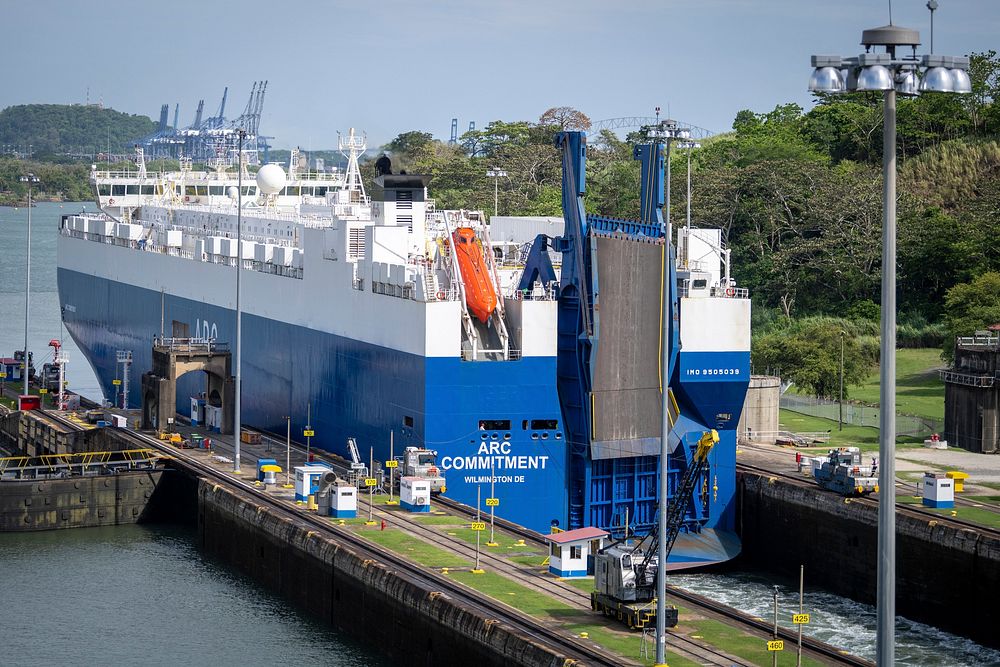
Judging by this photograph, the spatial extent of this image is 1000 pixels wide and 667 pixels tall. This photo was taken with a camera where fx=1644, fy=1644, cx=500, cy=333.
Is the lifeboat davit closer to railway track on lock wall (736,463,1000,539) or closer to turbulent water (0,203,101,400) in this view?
railway track on lock wall (736,463,1000,539)

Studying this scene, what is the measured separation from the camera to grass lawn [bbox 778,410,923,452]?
55.5 metres

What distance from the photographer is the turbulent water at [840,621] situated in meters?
37.8

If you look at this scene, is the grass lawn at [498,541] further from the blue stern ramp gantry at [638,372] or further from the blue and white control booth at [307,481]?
the blue and white control booth at [307,481]

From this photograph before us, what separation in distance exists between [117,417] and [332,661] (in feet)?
82.6

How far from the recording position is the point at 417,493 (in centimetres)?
4194

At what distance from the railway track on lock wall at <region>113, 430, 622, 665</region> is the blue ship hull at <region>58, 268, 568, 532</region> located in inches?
151

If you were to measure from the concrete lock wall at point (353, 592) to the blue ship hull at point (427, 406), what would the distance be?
4.72 metres

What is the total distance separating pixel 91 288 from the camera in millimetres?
83062

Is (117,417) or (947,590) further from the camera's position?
(117,417)

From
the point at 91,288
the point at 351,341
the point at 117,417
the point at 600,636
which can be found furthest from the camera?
the point at 91,288

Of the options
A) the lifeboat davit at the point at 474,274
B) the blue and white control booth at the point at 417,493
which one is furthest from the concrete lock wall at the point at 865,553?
the blue and white control booth at the point at 417,493

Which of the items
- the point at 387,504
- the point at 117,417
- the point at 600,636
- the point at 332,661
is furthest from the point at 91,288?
the point at 600,636

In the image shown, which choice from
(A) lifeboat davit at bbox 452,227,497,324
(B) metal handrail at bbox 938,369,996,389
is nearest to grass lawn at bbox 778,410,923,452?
(B) metal handrail at bbox 938,369,996,389

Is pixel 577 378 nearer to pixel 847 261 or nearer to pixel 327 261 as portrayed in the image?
pixel 327 261
